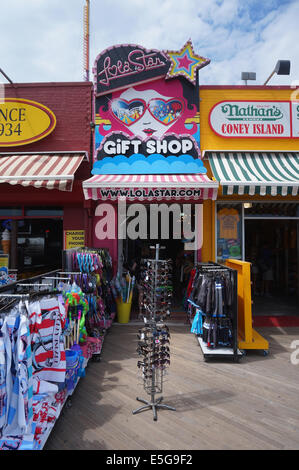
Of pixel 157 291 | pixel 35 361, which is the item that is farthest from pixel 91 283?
pixel 35 361

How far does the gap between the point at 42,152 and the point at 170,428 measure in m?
7.22

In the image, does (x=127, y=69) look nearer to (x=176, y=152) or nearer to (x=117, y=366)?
(x=176, y=152)

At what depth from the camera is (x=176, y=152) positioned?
811 cm

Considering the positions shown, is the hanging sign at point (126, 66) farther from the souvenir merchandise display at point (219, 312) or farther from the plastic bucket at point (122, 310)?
the souvenir merchandise display at point (219, 312)

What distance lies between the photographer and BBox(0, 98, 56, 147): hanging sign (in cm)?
812

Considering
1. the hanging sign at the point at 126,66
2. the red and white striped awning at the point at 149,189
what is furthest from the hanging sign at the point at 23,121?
the red and white striped awning at the point at 149,189

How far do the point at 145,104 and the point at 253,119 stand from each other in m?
2.95

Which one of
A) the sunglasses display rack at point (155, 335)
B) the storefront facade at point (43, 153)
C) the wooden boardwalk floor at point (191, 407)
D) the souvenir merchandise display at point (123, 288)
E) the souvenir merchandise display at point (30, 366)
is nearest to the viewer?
the souvenir merchandise display at point (30, 366)

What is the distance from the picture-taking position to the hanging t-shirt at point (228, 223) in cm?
813

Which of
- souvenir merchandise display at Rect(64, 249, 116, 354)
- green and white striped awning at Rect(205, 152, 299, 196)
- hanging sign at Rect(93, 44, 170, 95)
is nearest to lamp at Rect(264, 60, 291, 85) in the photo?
green and white striped awning at Rect(205, 152, 299, 196)

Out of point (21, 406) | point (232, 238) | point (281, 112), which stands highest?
point (281, 112)

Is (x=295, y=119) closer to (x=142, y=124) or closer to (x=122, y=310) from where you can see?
(x=142, y=124)

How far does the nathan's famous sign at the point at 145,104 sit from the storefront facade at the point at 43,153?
48 cm
